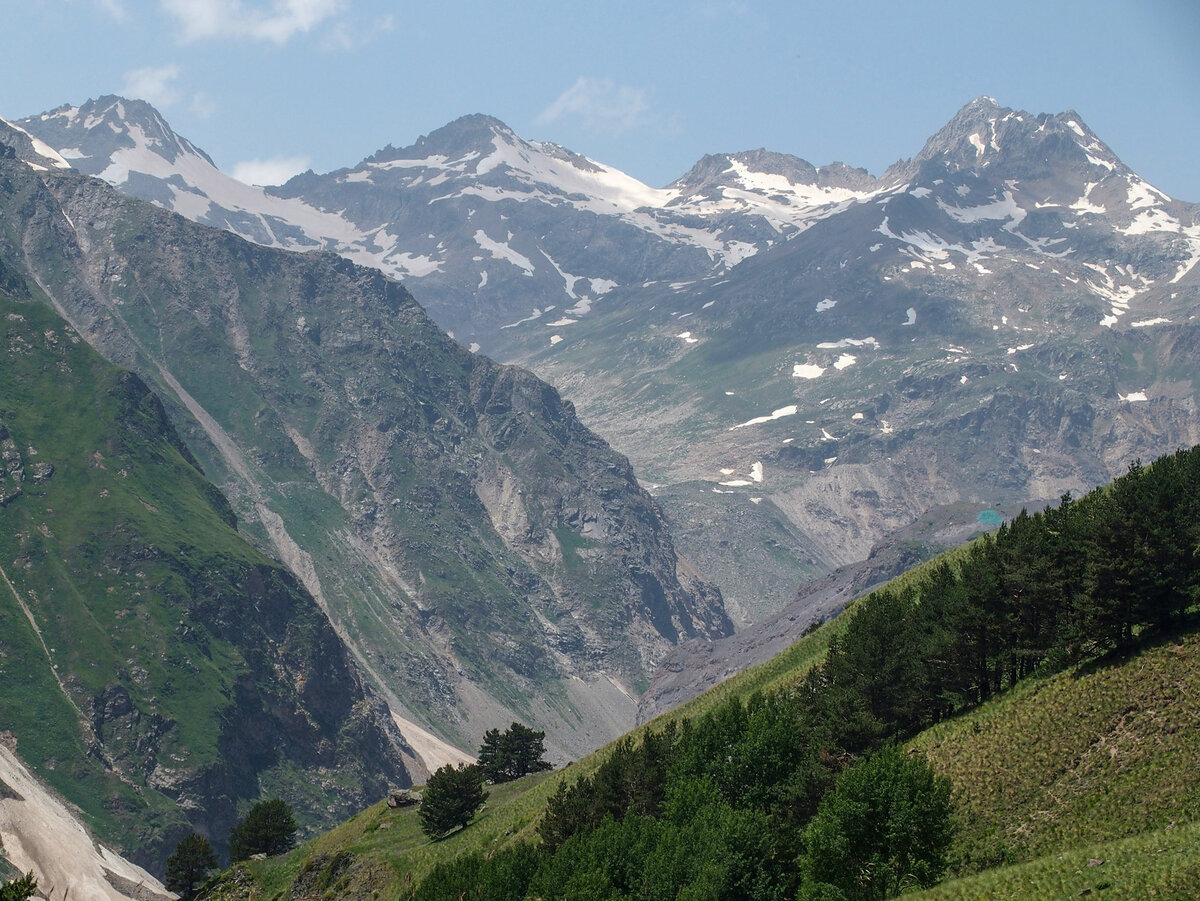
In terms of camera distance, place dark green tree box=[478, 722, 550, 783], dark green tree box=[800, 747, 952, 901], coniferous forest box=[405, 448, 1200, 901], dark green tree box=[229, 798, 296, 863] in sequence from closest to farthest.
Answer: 1. dark green tree box=[800, 747, 952, 901]
2. coniferous forest box=[405, 448, 1200, 901]
3. dark green tree box=[229, 798, 296, 863]
4. dark green tree box=[478, 722, 550, 783]

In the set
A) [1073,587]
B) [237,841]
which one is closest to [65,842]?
[237,841]

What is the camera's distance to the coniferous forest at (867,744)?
5997 centimetres

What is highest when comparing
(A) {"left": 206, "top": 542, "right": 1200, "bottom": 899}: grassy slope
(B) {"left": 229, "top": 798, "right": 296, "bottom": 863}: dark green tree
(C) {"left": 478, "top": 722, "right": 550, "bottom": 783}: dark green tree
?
(B) {"left": 229, "top": 798, "right": 296, "bottom": 863}: dark green tree

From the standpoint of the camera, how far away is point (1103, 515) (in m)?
72.8

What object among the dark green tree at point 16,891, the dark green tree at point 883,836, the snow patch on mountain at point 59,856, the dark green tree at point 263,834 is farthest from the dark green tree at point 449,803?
the snow patch on mountain at point 59,856

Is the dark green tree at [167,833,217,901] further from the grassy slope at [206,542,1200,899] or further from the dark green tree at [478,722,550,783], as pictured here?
the grassy slope at [206,542,1200,899]

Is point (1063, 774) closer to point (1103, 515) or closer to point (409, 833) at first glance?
point (1103, 515)

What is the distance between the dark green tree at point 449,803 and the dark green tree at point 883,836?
1964 inches

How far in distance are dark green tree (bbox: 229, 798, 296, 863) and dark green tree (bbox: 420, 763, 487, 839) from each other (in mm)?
31604

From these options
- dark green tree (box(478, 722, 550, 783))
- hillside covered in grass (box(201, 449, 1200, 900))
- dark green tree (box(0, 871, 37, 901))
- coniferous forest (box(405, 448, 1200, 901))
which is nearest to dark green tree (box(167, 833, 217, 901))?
dark green tree (box(478, 722, 550, 783))

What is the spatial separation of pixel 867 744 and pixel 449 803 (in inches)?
1667

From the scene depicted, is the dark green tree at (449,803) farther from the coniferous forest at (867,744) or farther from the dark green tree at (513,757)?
the dark green tree at (513,757)

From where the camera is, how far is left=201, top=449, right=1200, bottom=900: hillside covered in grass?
194ft

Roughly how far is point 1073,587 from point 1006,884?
3006 centimetres
